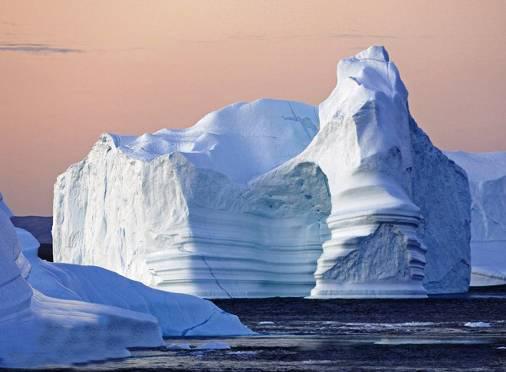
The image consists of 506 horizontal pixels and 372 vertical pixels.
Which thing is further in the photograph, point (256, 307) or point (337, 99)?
point (337, 99)

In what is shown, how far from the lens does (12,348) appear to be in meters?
13.3

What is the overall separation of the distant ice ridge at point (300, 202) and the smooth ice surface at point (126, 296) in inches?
483

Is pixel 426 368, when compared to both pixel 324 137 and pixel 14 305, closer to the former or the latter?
pixel 14 305

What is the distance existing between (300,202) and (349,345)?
57.6ft

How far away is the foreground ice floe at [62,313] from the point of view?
44.0 ft

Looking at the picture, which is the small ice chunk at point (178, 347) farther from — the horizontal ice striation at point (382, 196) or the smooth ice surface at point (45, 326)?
the horizontal ice striation at point (382, 196)

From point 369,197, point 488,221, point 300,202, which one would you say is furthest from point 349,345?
point 488,221

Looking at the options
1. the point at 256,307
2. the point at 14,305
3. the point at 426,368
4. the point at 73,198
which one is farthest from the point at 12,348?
the point at 73,198

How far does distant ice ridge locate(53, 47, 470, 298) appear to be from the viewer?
30797 mm

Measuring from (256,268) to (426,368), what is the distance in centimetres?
2109

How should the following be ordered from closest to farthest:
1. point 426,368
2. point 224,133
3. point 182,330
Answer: point 426,368 → point 182,330 → point 224,133

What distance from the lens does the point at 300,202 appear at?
113 ft

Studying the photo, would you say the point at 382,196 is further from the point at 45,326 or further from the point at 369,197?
the point at 45,326

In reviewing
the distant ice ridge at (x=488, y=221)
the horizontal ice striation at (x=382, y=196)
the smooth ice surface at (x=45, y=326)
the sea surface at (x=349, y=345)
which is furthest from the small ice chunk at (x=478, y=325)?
the distant ice ridge at (x=488, y=221)
